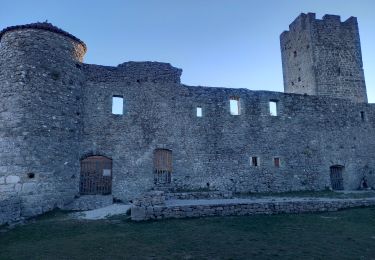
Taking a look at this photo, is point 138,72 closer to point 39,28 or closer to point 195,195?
point 39,28

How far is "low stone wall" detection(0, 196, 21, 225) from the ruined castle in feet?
0.24

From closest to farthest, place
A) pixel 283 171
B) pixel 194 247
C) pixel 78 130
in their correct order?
pixel 194 247, pixel 78 130, pixel 283 171

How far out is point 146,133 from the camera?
51.6ft

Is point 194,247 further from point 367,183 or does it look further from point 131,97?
point 367,183

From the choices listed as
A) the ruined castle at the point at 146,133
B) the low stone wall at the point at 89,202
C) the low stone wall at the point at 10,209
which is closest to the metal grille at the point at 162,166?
the ruined castle at the point at 146,133

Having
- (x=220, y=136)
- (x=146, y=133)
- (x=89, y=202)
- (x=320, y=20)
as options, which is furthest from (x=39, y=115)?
(x=320, y=20)

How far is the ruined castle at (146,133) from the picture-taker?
12500mm

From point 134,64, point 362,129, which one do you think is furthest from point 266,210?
point 362,129

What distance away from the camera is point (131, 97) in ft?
52.2

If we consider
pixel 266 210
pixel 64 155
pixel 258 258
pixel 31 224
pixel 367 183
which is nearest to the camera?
pixel 258 258

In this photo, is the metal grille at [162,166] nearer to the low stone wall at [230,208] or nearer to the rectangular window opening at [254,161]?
the low stone wall at [230,208]

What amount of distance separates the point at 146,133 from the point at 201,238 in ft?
29.1

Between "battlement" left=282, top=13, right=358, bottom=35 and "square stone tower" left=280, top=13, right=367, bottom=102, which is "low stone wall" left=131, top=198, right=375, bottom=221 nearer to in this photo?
"square stone tower" left=280, top=13, right=367, bottom=102

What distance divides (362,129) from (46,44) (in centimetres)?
1995
